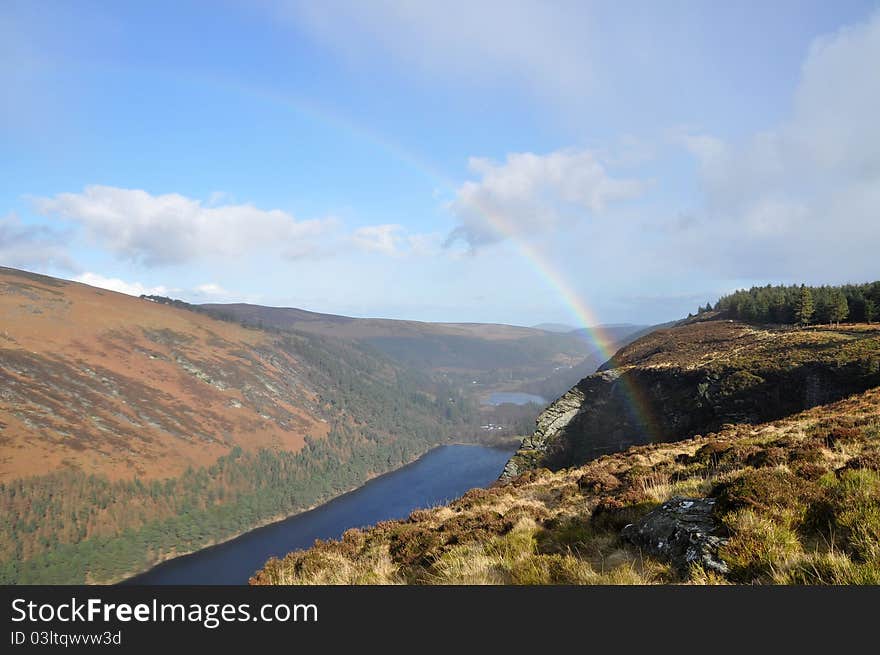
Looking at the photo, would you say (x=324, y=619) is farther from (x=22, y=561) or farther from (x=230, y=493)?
(x=230, y=493)

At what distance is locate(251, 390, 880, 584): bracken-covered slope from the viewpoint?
20.1 ft

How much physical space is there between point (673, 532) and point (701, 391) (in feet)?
105

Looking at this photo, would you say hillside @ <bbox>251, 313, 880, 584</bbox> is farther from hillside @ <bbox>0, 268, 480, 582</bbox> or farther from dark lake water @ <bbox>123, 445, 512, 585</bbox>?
hillside @ <bbox>0, 268, 480, 582</bbox>

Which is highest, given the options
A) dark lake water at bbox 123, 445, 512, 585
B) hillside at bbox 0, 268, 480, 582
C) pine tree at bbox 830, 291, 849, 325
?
pine tree at bbox 830, 291, 849, 325

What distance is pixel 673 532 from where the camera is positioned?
297 inches

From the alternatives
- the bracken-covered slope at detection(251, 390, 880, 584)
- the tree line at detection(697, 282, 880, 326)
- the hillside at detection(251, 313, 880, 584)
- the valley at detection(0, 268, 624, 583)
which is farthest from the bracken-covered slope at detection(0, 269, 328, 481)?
the tree line at detection(697, 282, 880, 326)

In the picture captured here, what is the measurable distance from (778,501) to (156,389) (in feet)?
723

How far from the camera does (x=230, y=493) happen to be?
162875mm

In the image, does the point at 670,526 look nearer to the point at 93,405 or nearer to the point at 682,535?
the point at 682,535

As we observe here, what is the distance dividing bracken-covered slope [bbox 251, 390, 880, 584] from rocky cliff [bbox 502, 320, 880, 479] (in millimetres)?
15228

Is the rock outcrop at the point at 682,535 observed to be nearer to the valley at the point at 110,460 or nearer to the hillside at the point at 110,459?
the hillside at the point at 110,459

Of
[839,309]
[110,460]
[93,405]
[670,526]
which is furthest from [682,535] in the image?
[93,405]

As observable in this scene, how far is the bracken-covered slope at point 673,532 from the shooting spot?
6129 millimetres

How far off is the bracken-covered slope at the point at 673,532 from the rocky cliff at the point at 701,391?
50.0 ft
